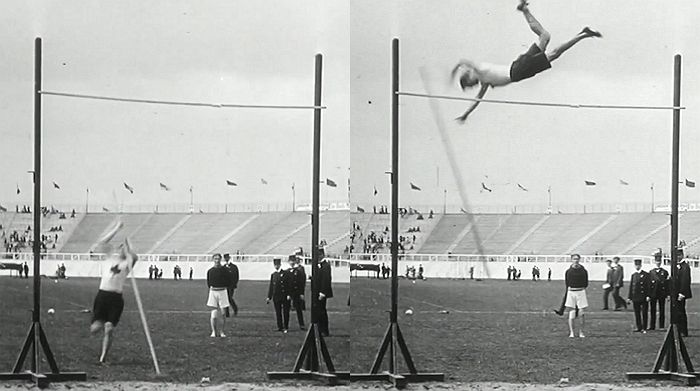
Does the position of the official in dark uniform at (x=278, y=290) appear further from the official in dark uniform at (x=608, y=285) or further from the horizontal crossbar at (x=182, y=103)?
the official in dark uniform at (x=608, y=285)

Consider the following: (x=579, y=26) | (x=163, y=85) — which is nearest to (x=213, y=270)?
(x=163, y=85)

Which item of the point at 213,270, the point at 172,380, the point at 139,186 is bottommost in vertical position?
the point at 172,380

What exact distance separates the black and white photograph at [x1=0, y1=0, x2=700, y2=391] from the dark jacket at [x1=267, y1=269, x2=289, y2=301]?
20mm

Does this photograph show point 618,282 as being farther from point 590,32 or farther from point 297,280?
point 297,280

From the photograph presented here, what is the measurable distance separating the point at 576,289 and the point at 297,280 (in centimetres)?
292

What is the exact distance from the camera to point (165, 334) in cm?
1315

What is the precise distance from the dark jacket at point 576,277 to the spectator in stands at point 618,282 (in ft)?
1.05

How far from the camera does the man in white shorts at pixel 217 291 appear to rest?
13.0m

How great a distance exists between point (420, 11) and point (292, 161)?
6.52ft

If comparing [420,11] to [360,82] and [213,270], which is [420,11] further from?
[213,270]

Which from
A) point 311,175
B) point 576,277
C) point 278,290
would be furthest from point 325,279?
point 576,277

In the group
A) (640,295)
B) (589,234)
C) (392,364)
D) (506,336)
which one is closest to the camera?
(392,364)

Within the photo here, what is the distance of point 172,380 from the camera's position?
12945 millimetres

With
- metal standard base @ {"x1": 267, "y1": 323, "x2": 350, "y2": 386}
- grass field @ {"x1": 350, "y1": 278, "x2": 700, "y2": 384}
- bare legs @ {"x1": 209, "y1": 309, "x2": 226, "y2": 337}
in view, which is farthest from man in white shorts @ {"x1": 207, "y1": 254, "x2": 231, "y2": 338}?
grass field @ {"x1": 350, "y1": 278, "x2": 700, "y2": 384}
